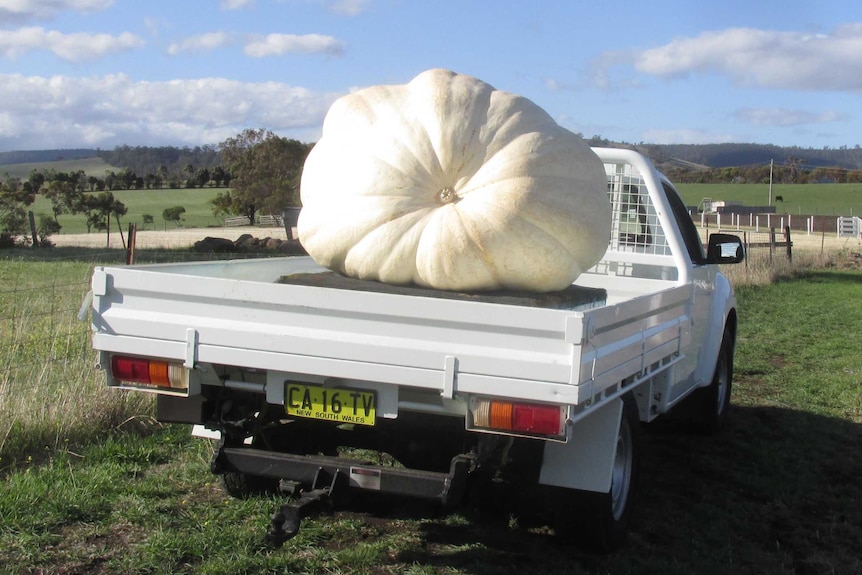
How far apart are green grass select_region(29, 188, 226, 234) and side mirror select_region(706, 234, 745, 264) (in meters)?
51.6

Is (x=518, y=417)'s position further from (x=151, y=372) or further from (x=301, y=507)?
(x=151, y=372)

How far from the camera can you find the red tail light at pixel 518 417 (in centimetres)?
356

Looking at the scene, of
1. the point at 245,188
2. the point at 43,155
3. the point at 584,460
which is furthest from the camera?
the point at 43,155

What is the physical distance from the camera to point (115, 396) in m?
6.38

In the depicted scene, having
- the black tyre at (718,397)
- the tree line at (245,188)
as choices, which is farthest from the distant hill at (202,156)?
the black tyre at (718,397)

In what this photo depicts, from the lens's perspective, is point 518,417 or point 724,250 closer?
point 518,417

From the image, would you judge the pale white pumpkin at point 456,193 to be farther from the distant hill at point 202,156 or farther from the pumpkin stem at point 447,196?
the distant hill at point 202,156

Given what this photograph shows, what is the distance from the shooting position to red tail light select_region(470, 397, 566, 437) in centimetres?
356

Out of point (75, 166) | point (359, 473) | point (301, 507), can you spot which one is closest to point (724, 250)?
point (359, 473)

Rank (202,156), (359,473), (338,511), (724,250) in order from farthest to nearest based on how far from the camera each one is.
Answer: (202,156) < (724,250) < (338,511) < (359,473)

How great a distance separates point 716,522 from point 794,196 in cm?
10235

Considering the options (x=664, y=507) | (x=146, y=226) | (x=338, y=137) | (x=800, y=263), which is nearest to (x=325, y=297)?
(x=338, y=137)

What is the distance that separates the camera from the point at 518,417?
3.59 m

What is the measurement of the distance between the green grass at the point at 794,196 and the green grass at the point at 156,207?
4420 cm
